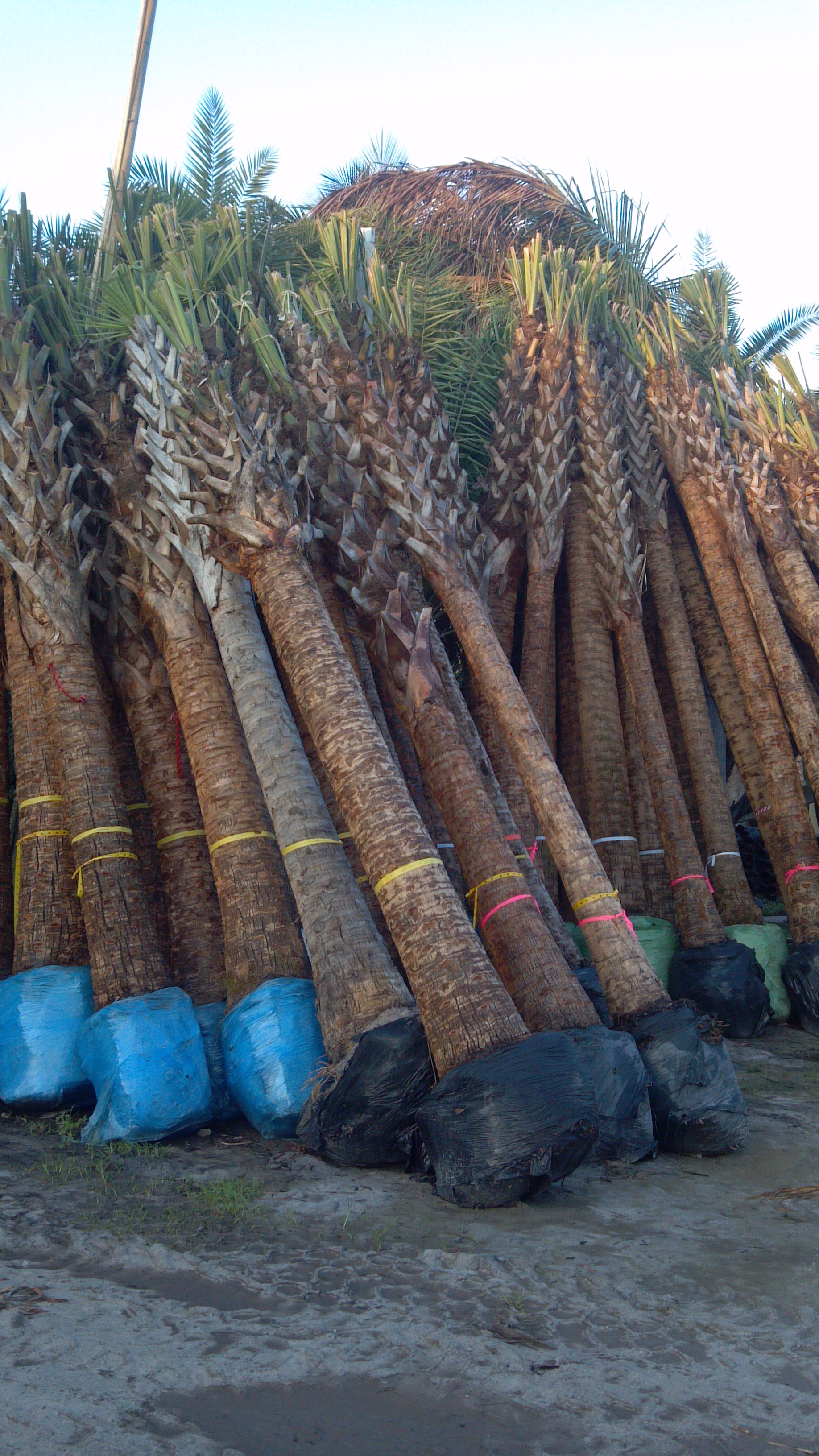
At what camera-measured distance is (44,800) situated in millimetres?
5742

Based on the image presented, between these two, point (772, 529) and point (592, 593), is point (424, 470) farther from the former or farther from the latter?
point (772, 529)

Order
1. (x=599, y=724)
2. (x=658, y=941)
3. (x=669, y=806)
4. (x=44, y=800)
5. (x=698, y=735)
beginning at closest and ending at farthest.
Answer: (x=44, y=800) < (x=658, y=941) < (x=669, y=806) < (x=599, y=724) < (x=698, y=735)

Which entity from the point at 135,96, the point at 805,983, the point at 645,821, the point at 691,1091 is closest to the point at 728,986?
the point at 805,983

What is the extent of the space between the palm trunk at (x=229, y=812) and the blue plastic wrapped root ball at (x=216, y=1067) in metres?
0.18

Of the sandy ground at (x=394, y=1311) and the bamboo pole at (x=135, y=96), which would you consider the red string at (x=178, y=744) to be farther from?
the bamboo pole at (x=135, y=96)

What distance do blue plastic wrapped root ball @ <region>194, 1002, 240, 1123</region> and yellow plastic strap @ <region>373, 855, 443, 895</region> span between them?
1.26 metres

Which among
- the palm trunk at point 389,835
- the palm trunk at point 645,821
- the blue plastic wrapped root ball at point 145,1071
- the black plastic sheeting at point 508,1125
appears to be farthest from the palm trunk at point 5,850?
the palm trunk at point 645,821

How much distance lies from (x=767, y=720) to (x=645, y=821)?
4.36ft

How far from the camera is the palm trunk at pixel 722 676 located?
7.53 metres

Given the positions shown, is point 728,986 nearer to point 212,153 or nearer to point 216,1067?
point 216,1067

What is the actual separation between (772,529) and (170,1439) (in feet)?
26.1

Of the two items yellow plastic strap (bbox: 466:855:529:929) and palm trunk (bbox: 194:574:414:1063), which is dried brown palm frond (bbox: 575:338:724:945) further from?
palm trunk (bbox: 194:574:414:1063)

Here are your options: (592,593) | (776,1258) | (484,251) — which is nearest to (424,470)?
→ (592,593)

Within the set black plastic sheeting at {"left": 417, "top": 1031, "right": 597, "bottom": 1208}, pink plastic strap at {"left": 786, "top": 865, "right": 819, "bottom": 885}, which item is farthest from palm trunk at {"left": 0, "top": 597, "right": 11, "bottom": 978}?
pink plastic strap at {"left": 786, "top": 865, "right": 819, "bottom": 885}
